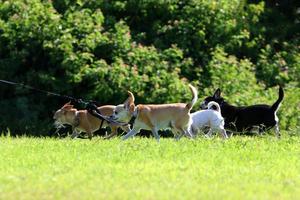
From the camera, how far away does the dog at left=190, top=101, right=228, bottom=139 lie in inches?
535

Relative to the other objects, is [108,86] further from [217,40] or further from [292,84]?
[292,84]

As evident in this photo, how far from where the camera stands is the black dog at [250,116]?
1462cm

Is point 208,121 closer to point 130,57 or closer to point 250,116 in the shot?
point 250,116

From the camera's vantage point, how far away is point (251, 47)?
21.4 m

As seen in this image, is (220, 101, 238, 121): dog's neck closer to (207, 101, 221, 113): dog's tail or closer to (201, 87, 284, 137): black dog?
(201, 87, 284, 137): black dog

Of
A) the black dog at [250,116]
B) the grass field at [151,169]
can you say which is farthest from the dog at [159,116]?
the black dog at [250,116]

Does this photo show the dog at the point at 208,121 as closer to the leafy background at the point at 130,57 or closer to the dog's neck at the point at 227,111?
the dog's neck at the point at 227,111

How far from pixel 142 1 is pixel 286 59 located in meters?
4.05

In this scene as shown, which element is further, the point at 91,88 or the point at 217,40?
the point at 217,40

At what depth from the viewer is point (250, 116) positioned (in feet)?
48.5

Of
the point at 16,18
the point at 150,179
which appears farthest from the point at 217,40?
the point at 150,179

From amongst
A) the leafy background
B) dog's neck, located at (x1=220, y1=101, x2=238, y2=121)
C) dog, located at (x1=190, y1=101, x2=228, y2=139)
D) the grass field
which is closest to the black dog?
dog's neck, located at (x1=220, y1=101, x2=238, y2=121)

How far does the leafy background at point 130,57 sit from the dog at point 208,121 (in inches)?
172

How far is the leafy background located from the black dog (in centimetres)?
318
